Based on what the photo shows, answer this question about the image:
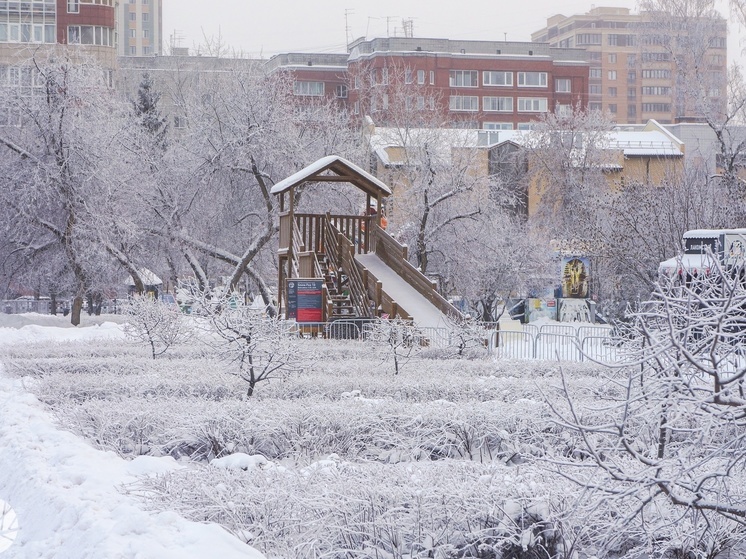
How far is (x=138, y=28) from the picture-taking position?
173 meters

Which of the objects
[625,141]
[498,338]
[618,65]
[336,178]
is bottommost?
[498,338]

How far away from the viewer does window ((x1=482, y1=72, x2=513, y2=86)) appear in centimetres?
9612

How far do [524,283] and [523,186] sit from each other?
69.5 feet

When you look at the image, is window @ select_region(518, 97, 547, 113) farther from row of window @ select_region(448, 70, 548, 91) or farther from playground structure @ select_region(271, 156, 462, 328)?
playground structure @ select_region(271, 156, 462, 328)

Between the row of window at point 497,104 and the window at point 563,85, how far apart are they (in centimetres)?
265

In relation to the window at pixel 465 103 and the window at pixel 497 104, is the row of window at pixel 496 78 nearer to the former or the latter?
the window at pixel 465 103

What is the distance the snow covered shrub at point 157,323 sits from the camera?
20547 mm

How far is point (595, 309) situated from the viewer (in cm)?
3750

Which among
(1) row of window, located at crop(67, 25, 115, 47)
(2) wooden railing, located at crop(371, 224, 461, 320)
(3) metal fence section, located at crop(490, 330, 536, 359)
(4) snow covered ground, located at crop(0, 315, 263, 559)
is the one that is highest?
(1) row of window, located at crop(67, 25, 115, 47)

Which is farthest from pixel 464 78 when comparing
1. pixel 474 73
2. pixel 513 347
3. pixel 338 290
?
pixel 513 347

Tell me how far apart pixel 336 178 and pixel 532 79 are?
71677 mm

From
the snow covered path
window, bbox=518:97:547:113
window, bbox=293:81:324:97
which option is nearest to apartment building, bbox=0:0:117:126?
window, bbox=293:81:324:97

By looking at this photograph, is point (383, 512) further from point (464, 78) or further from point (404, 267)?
point (464, 78)

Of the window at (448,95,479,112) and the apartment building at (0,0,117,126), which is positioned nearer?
the apartment building at (0,0,117,126)
